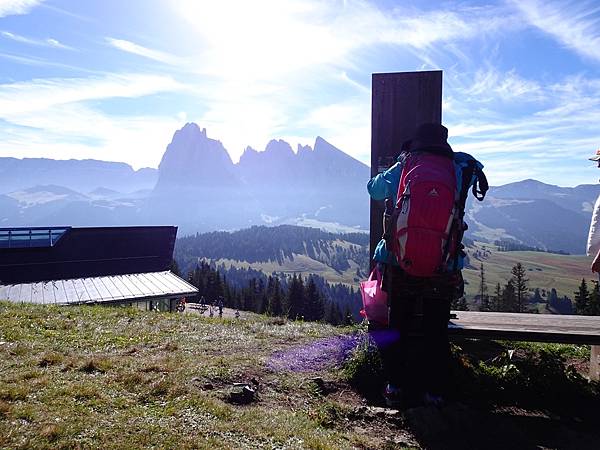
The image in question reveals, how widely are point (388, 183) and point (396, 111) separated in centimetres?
217

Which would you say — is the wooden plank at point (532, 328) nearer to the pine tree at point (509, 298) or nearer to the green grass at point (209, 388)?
the green grass at point (209, 388)

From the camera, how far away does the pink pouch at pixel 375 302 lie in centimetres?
563

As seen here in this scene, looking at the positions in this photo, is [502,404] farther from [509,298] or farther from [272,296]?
[272,296]

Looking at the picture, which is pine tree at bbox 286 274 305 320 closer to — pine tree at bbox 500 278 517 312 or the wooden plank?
pine tree at bbox 500 278 517 312

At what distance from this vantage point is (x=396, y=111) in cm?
668

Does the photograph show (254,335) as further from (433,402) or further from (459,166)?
(459,166)

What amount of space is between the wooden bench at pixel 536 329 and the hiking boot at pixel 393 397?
1074 millimetres

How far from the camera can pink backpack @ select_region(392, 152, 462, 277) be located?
4.39 metres

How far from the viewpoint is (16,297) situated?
28.6 meters

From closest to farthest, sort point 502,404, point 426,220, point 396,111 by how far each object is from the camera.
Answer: point 426,220 → point 502,404 → point 396,111

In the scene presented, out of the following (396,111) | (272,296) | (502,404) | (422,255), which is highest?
(396,111)

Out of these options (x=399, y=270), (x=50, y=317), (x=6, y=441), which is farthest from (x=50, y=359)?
(x=399, y=270)

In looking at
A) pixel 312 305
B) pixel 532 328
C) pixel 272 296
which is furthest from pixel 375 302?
pixel 272 296

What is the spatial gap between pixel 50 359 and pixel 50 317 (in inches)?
149
